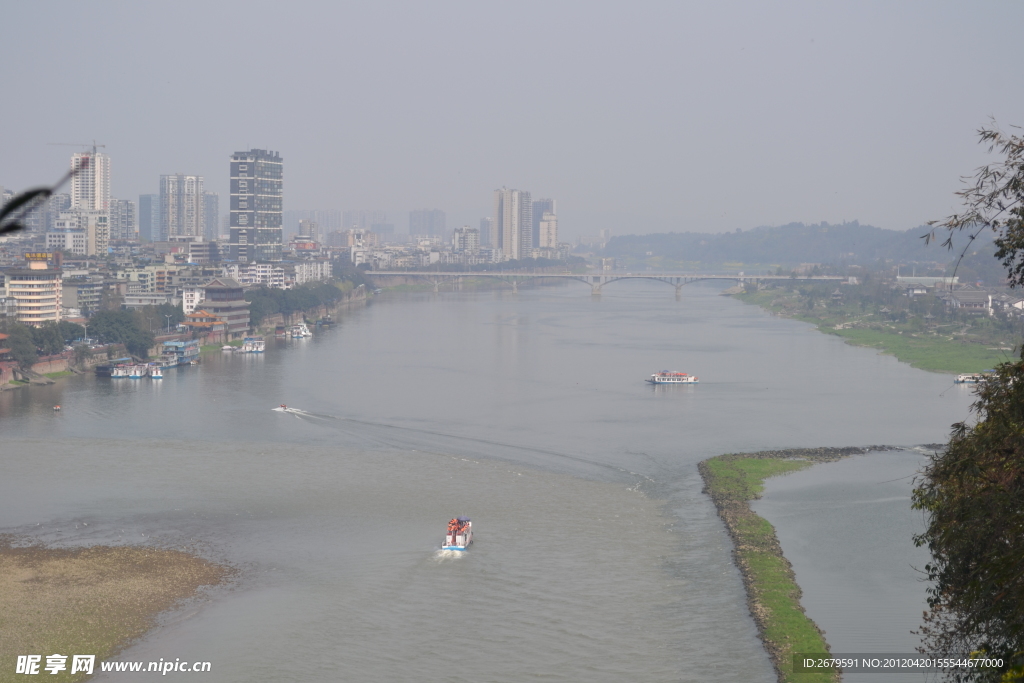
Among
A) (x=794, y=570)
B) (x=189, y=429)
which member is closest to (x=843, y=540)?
(x=794, y=570)

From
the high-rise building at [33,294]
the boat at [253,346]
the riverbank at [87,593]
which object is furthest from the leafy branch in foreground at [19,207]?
the boat at [253,346]

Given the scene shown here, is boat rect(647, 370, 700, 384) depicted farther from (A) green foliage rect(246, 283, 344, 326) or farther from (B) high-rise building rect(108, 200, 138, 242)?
(B) high-rise building rect(108, 200, 138, 242)

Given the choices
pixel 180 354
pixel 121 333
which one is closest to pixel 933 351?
pixel 180 354

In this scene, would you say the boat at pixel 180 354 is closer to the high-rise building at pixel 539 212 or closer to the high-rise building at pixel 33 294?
the high-rise building at pixel 33 294

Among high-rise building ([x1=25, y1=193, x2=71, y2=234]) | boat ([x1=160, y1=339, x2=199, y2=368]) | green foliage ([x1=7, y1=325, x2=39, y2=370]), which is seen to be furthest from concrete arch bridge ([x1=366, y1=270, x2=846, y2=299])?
green foliage ([x1=7, y1=325, x2=39, y2=370])

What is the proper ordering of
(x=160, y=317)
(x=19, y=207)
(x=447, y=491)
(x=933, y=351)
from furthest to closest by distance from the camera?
(x=160, y=317) → (x=933, y=351) → (x=447, y=491) → (x=19, y=207)

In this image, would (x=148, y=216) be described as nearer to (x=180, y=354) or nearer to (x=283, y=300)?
(x=283, y=300)

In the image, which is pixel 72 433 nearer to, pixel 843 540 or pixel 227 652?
pixel 227 652
